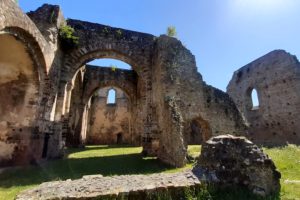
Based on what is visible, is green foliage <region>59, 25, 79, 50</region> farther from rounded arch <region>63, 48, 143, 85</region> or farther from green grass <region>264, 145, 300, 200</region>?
green grass <region>264, 145, 300, 200</region>

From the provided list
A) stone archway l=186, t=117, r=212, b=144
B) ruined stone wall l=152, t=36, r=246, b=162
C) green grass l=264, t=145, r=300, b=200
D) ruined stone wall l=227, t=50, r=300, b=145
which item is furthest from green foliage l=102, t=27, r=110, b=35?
ruined stone wall l=227, t=50, r=300, b=145

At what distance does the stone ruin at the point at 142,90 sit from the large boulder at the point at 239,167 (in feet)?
9.37

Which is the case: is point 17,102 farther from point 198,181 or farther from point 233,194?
point 233,194

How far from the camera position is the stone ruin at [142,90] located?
6801 millimetres

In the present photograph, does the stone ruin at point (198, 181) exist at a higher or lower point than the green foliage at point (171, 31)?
lower

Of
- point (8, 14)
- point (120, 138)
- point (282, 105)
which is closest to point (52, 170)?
point (8, 14)

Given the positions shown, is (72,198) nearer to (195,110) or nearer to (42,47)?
(42,47)

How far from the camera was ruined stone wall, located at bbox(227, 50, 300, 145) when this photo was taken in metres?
12.6

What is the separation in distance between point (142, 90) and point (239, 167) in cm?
746

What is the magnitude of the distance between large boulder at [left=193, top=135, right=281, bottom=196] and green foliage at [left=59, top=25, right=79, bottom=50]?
26.9ft

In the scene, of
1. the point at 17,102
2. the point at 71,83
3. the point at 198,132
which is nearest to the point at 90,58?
the point at 71,83

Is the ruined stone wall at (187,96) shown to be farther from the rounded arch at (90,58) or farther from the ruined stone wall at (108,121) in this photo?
the ruined stone wall at (108,121)

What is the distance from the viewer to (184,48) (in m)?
8.91

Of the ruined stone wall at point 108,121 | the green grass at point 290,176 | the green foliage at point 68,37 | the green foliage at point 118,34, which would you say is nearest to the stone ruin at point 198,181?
the green grass at point 290,176
